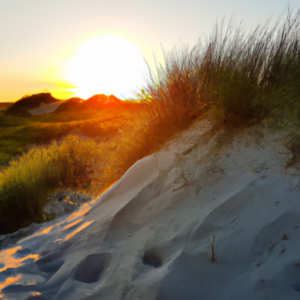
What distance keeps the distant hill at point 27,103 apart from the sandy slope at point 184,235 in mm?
24726

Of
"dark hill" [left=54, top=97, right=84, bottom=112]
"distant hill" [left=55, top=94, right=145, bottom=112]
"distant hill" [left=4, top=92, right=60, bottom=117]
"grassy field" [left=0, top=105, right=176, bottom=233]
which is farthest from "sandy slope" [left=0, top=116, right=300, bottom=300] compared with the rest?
"dark hill" [left=54, top=97, right=84, bottom=112]

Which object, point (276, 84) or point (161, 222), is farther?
point (276, 84)

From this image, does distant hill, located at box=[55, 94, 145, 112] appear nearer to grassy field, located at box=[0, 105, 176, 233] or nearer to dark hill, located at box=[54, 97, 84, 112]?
dark hill, located at box=[54, 97, 84, 112]

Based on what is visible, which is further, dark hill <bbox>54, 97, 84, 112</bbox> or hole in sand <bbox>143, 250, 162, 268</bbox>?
dark hill <bbox>54, 97, 84, 112</bbox>

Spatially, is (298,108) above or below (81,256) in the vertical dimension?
above

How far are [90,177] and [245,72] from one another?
11.3ft

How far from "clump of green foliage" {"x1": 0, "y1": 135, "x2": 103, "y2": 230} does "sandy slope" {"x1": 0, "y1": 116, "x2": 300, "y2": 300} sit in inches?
29.5

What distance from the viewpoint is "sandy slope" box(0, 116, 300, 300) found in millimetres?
1731

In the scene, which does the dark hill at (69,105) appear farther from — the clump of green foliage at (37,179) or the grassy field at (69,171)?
the clump of green foliage at (37,179)

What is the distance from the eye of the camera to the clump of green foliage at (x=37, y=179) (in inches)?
160

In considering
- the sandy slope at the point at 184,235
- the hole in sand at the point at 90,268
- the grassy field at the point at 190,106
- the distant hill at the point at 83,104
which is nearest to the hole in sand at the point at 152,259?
the sandy slope at the point at 184,235

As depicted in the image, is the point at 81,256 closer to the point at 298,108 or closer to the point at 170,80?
the point at 298,108

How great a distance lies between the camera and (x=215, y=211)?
2182mm

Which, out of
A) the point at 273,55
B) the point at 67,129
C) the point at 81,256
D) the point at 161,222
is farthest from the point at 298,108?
the point at 67,129
